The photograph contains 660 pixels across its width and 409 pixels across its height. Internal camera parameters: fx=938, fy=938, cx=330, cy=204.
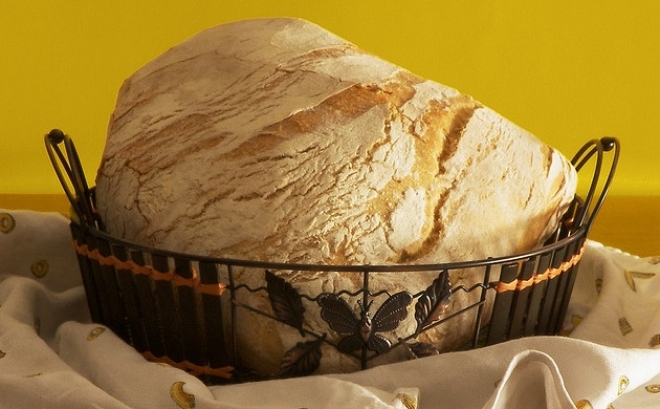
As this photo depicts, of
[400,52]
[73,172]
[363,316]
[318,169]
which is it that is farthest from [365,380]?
[400,52]

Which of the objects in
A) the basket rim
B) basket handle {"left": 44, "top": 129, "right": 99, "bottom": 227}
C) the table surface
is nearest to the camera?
the basket rim

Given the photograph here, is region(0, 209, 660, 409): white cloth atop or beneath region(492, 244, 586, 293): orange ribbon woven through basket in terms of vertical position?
beneath

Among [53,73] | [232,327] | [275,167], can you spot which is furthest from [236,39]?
[53,73]

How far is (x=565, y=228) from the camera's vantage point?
921 mm

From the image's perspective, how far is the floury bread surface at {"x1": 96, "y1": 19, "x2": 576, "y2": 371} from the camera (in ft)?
2.50

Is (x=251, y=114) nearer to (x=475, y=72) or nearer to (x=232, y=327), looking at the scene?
(x=232, y=327)

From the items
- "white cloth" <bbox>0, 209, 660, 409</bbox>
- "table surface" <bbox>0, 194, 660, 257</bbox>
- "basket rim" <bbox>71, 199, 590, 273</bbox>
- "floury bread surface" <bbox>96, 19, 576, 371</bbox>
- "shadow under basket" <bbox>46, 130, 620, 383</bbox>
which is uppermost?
"floury bread surface" <bbox>96, 19, 576, 371</bbox>

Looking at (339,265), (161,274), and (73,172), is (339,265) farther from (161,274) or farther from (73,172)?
(73,172)

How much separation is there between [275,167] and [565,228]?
319 millimetres

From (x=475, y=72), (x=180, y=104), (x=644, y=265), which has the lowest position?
(x=644, y=265)

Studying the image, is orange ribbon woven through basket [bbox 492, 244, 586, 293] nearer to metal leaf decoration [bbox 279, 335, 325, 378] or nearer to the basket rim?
the basket rim

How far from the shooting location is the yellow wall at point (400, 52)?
1.51m

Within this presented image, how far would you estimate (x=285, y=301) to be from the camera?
29.7 inches

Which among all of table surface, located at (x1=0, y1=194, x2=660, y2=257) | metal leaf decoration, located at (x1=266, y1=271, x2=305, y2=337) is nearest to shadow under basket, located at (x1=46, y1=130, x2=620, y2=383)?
metal leaf decoration, located at (x1=266, y1=271, x2=305, y2=337)
